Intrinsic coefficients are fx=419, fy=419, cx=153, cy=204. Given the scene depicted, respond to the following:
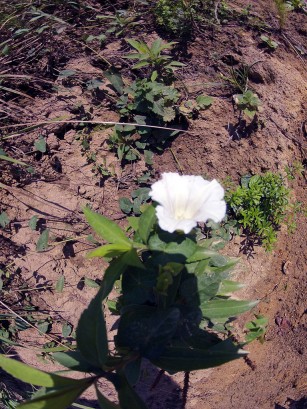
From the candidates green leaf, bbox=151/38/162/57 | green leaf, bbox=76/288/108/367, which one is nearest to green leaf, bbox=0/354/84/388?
green leaf, bbox=76/288/108/367

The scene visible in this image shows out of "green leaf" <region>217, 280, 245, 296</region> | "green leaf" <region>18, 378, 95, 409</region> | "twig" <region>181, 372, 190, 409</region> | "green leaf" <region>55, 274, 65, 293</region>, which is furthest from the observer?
"green leaf" <region>55, 274, 65, 293</region>

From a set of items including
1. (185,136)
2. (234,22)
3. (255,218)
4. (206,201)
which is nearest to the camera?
(206,201)

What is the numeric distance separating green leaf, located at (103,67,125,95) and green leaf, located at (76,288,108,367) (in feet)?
5.17

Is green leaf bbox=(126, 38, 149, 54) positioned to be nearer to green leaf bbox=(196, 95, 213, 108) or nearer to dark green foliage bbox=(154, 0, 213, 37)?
dark green foliage bbox=(154, 0, 213, 37)

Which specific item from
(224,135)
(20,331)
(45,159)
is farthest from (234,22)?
(20,331)

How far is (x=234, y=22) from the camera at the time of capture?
2916mm

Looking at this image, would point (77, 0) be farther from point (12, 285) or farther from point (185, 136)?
point (12, 285)

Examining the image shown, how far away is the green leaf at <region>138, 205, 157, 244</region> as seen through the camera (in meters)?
1.63

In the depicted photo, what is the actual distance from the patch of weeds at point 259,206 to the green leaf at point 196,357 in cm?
103

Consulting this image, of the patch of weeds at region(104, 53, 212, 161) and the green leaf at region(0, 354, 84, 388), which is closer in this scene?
the green leaf at region(0, 354, 84, 388)

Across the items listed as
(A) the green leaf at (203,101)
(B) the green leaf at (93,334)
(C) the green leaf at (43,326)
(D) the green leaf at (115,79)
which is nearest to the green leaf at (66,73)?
(D) the green leaf at (115,79)

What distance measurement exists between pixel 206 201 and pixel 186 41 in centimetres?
169

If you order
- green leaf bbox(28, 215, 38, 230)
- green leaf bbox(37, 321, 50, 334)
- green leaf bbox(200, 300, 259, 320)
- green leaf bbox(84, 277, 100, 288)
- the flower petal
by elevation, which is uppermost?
the flower petal

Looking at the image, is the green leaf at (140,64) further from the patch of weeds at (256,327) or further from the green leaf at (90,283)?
the patch of weeds at (256,327)
